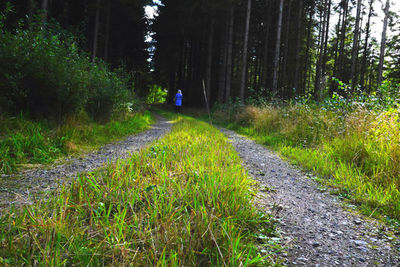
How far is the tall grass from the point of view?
253 centimetres

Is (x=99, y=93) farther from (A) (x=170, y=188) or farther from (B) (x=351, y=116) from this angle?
(B) (x=351, y=116)

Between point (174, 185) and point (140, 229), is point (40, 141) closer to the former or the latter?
point (174, 185)

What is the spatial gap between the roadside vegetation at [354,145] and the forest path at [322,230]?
31 cm

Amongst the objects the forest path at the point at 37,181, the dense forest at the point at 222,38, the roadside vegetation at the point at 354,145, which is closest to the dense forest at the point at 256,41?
the dense forest at the point at 222,38

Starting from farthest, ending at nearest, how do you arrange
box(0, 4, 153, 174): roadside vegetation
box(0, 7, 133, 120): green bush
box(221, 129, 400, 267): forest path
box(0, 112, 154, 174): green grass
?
1. box(0, 7, 133, 120): green bush
2. box(0, 4, 153, 174): roadside vegetation
3. box(0, 112, 154, 174): green grass
4. box(221, 129, 400, 267): forest path

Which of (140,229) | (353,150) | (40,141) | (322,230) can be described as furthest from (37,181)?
(353,150)

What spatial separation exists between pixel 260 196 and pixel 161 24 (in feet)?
78.9

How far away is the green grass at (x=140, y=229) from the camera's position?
120cm

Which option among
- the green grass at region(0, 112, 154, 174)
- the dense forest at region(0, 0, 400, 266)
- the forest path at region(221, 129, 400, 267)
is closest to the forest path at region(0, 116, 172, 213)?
the dense forest at region(0, 0, 400, 266)

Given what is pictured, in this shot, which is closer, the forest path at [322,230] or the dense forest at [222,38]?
the forest path at [322,230]

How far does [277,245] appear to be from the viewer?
1532 mm

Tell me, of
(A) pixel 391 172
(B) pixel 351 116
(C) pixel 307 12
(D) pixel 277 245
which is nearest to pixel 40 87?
(D) pixel 277 245

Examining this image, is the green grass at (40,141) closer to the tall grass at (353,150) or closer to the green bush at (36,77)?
the green bush at (36,77)

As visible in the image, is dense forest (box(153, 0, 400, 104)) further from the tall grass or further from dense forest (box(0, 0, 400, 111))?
the tall grass
